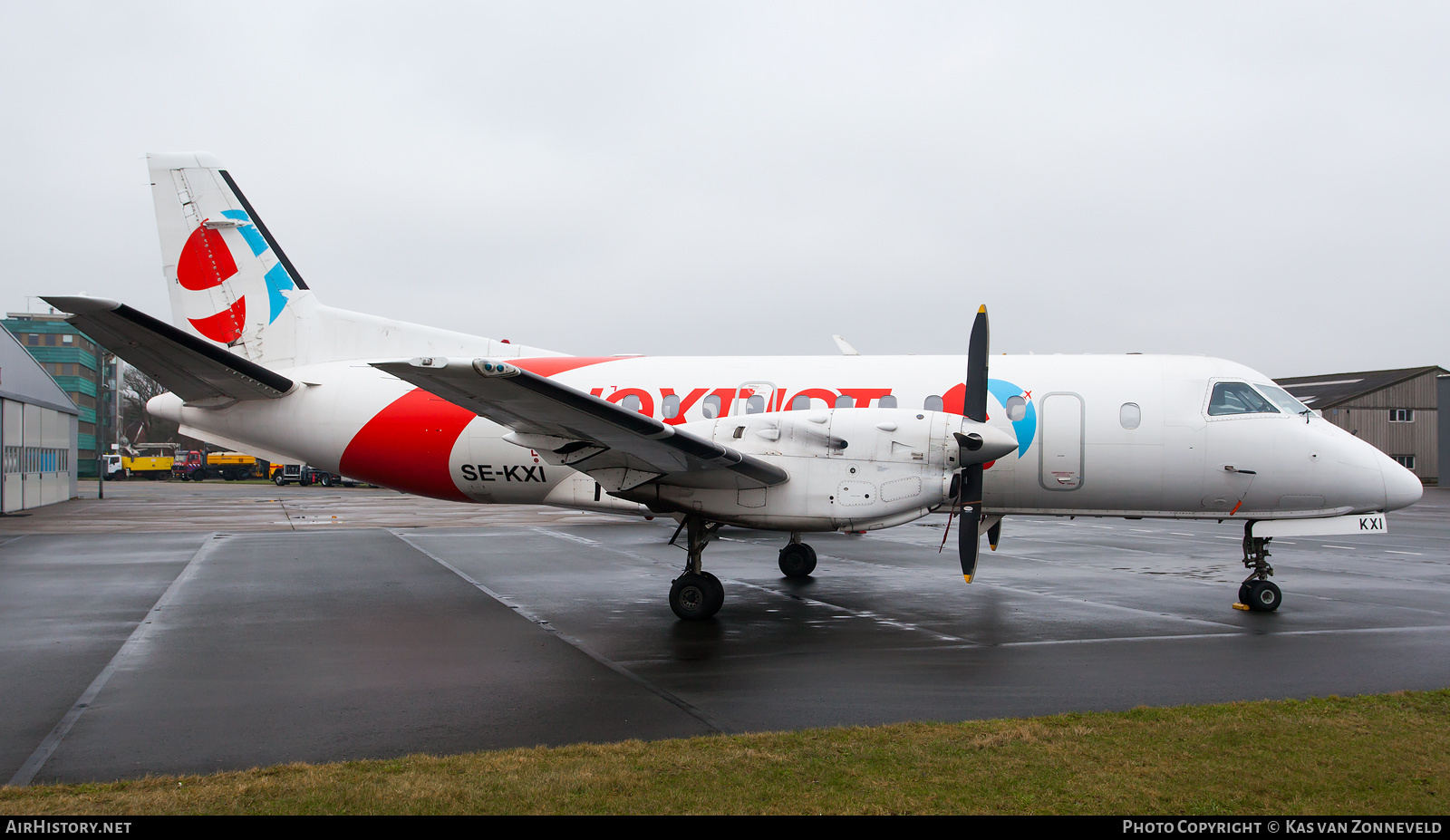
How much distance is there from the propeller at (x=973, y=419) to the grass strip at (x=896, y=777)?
3689 millimetres

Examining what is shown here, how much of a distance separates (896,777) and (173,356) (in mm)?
9483

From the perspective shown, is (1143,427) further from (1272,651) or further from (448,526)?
(448,526)

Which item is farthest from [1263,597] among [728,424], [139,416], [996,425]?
[139,416]

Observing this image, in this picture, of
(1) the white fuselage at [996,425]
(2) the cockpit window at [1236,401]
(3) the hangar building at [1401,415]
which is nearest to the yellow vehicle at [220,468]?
(1) the white fuselage at [996,425]

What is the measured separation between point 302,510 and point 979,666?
29.3 metres

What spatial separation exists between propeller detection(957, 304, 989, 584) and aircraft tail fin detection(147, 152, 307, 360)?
9.54 m

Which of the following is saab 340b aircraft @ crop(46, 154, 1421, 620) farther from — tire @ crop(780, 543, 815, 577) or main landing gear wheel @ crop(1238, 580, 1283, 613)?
tire @ crop(780, 543, 815, 577)

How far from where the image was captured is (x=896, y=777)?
207 inches

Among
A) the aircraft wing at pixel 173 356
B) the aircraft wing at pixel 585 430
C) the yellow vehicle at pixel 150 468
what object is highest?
the aircraft wing at pixel 173 356

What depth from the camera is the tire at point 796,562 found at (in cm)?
1431

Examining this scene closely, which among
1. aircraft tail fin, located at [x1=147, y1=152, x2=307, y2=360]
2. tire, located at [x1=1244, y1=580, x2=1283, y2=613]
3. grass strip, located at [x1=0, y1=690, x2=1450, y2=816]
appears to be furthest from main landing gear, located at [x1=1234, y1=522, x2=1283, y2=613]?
aircraft tail fin, located at [x1=147, y1=152, x2=307, y2=360]

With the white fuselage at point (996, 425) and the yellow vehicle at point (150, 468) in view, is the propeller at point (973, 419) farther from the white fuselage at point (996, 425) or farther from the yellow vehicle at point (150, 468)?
the yellow vehicle at point (150, 468)

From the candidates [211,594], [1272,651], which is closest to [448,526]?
[211,594]
